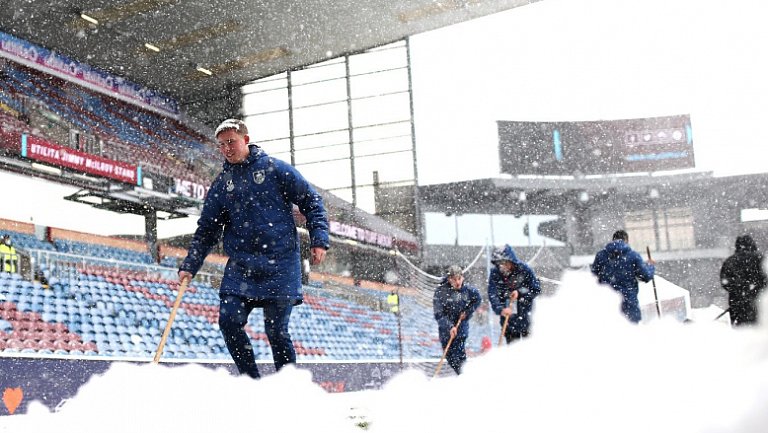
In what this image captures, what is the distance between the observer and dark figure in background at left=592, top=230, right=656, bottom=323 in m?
8.73

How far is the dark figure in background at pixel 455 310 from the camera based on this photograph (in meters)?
9.80

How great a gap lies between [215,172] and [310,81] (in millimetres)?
7335

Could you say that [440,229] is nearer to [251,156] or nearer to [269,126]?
[269,126]

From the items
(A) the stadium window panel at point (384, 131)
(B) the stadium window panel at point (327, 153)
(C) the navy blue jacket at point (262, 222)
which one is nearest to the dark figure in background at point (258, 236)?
(C) the navy blue jacket at point (262, 222)

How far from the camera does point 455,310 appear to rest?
9883mm

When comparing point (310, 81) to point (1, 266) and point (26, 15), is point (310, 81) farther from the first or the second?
point (1, 266)

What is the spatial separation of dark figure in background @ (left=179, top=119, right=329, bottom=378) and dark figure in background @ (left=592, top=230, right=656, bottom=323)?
491 centimetres

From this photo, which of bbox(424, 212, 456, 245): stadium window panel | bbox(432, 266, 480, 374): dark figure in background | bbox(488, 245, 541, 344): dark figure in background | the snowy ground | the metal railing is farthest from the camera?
bbox(424, 212, 456, 245): stadium window panel

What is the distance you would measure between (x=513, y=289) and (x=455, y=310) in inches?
46.1

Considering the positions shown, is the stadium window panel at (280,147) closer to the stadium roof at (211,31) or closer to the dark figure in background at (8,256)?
the stadium roof at (211,31)

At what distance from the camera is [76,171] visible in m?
14.6

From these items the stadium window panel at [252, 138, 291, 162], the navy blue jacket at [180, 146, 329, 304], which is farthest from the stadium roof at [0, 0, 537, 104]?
the navy blue jacket at [180, 146, 329, 304]

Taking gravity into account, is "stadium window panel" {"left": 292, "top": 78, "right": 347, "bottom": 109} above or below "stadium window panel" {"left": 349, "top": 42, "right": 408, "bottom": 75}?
below

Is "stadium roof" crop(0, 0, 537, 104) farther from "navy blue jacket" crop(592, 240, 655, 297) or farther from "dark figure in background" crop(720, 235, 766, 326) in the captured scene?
"dark figure in background" crop(720, 235, 766, 326)
